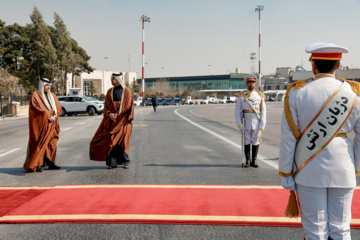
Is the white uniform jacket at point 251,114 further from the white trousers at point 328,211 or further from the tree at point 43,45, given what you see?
the tree at point 43,45

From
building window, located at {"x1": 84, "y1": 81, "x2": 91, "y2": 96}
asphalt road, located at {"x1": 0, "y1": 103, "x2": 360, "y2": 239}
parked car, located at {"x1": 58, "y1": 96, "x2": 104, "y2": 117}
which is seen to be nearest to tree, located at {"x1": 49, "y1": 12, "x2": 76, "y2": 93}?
parked car, located at {"x1": 58, "y1": 96, "x2": 104, "y2": 117}

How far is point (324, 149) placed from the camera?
2557 millimetres

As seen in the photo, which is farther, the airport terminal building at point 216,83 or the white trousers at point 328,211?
the airport terminal building at point 216,83

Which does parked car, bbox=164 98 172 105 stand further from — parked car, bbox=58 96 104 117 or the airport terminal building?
the airport terminal building

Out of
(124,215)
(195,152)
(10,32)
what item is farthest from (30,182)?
(10,32)

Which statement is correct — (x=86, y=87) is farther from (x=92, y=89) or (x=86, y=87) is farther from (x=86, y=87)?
(x=92, y=89)

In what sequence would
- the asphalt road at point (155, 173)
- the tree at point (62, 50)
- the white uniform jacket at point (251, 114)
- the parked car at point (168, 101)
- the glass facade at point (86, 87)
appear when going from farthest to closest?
the glass facade at point (86, 87) → the parked car at point (168, 101) → the tree at point (62, 50) → the white uniform jacket at point (251, 114) → the asphalt road at point (155, 173)

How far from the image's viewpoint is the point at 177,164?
7812 millimetres

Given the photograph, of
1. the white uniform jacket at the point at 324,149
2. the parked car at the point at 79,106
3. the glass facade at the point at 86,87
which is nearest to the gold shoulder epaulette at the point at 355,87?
the white uniform jacket at the point at 324,149

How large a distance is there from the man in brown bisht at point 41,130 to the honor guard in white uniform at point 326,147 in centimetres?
547

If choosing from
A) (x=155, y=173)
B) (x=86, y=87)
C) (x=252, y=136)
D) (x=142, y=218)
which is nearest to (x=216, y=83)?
(x=86, y=87)

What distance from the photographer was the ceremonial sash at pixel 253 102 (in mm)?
7340

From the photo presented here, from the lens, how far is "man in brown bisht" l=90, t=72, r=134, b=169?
7152mm

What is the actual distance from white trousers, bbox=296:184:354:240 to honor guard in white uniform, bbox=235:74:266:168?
4778 millimetres
